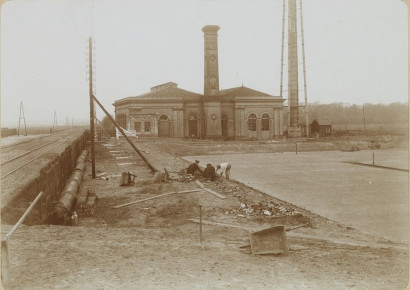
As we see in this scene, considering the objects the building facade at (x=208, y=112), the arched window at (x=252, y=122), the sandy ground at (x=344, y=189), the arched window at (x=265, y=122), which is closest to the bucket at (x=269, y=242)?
the sandy ground at (x=344, y=189)

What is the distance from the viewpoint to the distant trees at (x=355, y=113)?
84113mm

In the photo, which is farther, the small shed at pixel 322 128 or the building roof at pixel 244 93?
the small shed at pixel 322 128

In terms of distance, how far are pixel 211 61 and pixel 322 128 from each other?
677 inches

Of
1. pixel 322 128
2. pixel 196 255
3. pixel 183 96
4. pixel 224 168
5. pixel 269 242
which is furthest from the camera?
pixel 322 128

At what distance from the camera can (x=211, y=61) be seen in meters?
41.1

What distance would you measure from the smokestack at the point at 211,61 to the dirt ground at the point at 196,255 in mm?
31894

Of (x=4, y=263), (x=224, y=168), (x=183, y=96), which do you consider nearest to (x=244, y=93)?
(x=183, y=96)

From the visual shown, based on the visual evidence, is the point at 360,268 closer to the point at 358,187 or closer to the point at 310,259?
the point at 310,259

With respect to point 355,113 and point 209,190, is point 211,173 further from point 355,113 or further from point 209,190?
point 355,113

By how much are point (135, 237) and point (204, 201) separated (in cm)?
410

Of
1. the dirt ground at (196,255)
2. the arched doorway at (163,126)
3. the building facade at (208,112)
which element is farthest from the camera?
the arched doorway at (163,126)

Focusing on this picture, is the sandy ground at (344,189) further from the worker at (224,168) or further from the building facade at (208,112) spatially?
the building facade at (208,112)

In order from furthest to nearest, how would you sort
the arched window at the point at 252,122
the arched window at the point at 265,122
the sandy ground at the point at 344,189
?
the arched window at the point at 265,122, the arched window at the point at 252,122, the sandy ground at the point at 344,189

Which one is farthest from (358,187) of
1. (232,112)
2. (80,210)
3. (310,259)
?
(232,112)
